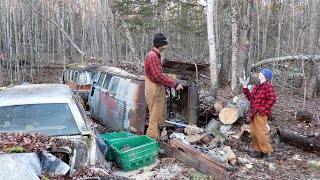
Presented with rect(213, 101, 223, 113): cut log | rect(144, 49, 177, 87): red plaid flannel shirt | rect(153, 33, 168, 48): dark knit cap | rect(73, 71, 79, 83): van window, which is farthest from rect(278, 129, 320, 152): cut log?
rect(73, 71, 79, 83): van window

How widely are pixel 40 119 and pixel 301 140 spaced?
5.21m

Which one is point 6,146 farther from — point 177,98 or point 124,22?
point 124,22

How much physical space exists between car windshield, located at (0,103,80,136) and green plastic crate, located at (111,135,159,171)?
50.1 inches

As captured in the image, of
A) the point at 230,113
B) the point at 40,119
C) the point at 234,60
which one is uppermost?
the point at 234,60

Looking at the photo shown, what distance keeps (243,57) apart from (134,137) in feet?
18.2

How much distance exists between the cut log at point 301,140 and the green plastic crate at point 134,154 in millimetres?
3072

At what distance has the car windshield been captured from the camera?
191 inches

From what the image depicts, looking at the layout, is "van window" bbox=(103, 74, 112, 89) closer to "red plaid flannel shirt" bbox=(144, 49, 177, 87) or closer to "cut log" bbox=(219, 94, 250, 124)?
"red plaid flannel shirt" bbox=(144, 49, 177, 87)

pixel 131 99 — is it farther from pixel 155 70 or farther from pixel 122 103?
pixel 155 70

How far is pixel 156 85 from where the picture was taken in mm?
7070

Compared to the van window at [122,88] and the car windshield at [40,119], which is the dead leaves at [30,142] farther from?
the van window at [122,88]

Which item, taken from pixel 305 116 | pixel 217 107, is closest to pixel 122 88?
pixel 217 107

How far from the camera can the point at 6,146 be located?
409 cm

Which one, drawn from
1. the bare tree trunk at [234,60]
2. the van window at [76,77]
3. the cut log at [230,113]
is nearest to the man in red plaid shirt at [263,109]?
the cut log at [230,113]
